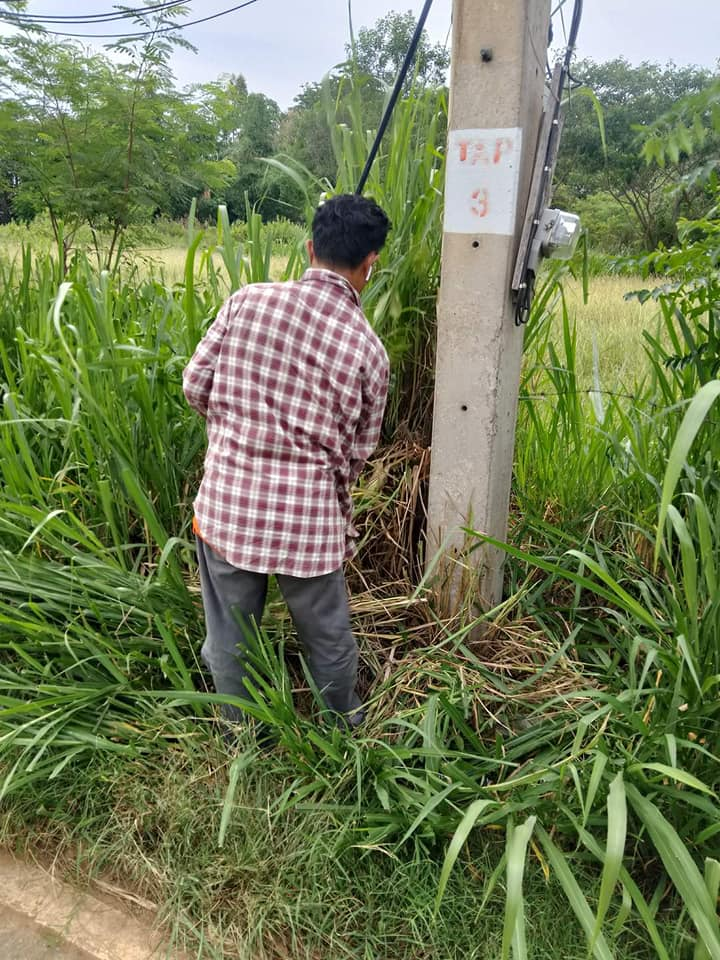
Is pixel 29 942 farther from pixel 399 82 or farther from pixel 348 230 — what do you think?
pixel 399 82

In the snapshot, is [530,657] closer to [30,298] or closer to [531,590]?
[531,590]

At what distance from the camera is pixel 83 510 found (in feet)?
7.98

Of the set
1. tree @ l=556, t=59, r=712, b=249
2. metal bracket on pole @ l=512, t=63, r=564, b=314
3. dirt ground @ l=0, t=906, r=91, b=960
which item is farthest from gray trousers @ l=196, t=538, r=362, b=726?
A: tree @ l=556, t=59, r=712, b=249

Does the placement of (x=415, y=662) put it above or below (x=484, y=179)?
below

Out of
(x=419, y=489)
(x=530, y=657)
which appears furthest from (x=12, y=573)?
(x=530, y=657)

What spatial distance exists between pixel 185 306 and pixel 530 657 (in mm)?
1556

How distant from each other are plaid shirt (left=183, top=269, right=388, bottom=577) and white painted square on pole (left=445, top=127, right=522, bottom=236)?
375mm

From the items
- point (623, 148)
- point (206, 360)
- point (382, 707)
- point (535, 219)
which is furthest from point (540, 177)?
point (623, 148)

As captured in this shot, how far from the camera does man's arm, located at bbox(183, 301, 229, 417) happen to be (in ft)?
6.26

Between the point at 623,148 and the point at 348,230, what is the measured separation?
21142 mm

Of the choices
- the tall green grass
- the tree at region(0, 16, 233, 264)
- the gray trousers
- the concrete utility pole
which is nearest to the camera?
the tall green grass

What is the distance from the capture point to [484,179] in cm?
189

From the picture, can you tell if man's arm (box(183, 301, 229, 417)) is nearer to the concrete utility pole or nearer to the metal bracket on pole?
the concrete utility pole

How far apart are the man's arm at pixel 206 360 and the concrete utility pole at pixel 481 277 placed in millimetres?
590
